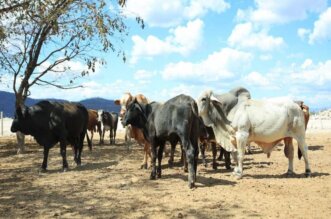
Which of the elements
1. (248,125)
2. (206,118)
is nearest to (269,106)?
(248,125)

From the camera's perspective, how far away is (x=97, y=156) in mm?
16141

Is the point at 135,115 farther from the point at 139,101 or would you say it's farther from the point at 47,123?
the point at 47,123

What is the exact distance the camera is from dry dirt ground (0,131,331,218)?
751 centimetres

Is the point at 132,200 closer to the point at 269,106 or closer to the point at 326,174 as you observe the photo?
the point at 269,106

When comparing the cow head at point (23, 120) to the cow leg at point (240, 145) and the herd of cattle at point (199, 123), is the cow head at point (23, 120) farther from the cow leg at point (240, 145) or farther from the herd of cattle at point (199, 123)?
the cow leg at point (240, 145)

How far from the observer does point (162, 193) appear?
8992 mm

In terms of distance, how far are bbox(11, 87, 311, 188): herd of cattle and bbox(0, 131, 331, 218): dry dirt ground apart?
59 cm

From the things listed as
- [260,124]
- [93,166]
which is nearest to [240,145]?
[260,124]

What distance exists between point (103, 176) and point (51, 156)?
16.8 feet

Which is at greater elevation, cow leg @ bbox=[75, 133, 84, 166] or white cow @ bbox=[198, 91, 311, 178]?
white cow @ bbox=[198, 91, 311, 178]

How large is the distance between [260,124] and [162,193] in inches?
124

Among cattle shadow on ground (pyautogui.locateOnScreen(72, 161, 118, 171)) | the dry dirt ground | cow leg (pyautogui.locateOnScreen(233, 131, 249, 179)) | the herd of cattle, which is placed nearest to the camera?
the dry dirt ground

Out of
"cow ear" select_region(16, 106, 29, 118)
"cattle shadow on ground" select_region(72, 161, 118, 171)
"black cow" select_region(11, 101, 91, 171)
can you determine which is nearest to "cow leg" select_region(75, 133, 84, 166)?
"cattle shadow on ground" select_region(72, 161, 118, 171)

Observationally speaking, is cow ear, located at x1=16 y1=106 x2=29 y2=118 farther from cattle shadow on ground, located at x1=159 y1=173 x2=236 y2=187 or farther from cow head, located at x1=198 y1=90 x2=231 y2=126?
cow head, located at x1=198 y1=90 x2=231 y2=126
